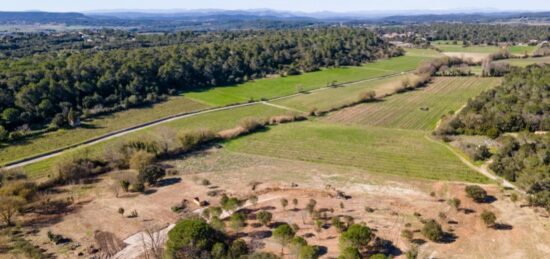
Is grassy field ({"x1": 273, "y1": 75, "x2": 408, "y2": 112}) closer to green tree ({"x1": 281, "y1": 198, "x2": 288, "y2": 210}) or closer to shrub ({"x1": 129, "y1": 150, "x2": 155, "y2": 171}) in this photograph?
shrub ({"x1": 129, "y1": 150, "x2": 155, "y2": 171})

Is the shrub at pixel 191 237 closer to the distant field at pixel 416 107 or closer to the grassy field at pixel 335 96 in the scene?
the distant field at pixel 416 107

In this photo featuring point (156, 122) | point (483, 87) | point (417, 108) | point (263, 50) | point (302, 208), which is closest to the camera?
point (302, 208)

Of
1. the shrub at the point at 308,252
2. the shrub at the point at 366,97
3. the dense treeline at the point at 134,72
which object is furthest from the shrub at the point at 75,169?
the shrub at the point at 366,97

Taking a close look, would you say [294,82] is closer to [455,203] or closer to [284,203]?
[284,203]

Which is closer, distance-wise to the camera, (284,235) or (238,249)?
(238,249)

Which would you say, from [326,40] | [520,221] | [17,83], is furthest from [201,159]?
[326,40]

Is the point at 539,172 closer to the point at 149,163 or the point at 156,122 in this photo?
the point at 149,163

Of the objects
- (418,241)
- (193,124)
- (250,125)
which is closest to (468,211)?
(418,241)
